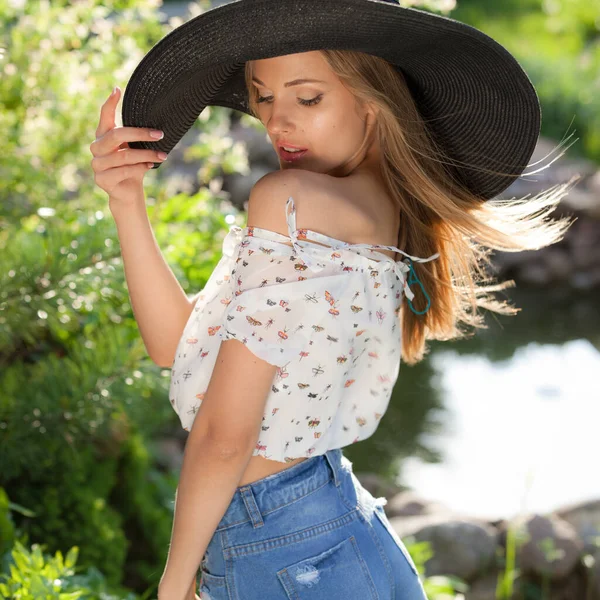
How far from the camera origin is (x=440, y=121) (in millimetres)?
1712

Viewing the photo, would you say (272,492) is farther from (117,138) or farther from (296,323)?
(117,138)

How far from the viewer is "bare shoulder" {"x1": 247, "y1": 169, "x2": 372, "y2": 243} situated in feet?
4.52

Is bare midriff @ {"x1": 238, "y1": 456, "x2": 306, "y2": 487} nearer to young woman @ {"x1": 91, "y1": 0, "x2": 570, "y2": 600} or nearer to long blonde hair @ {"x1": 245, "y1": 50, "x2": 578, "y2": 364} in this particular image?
young woman @ {"x1": 91, "y1": 0, "x2": 570, "y2": 600}

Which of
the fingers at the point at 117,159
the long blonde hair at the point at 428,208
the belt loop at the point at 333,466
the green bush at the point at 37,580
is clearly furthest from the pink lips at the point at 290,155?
the green bush at the point at 37,580

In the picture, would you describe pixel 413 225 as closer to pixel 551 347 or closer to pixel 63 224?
pixel 63 224

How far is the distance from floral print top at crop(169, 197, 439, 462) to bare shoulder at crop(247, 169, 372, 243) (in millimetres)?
18

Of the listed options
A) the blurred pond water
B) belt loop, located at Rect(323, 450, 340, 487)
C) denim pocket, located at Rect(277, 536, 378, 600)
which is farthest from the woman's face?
the blurred pond water

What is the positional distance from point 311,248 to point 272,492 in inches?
15.6

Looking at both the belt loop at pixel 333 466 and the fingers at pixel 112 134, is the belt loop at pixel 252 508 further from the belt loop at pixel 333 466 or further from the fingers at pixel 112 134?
the fingers at pixel 112 134

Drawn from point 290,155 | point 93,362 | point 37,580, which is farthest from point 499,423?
point 290,155

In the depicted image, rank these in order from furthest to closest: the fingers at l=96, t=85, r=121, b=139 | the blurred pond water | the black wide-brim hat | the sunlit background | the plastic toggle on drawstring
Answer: the blurred pond water < the sunlit background < the plastic toggle on drawstring < the fingers at l=96, t=85, r=121, b=139 < the black wide-brim hat

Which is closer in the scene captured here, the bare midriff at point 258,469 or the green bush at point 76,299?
the bare midriff at point 258,469

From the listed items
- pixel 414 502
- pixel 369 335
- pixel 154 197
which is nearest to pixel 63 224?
pixel 154 197

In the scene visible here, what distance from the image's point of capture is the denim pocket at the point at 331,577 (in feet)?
4.54
